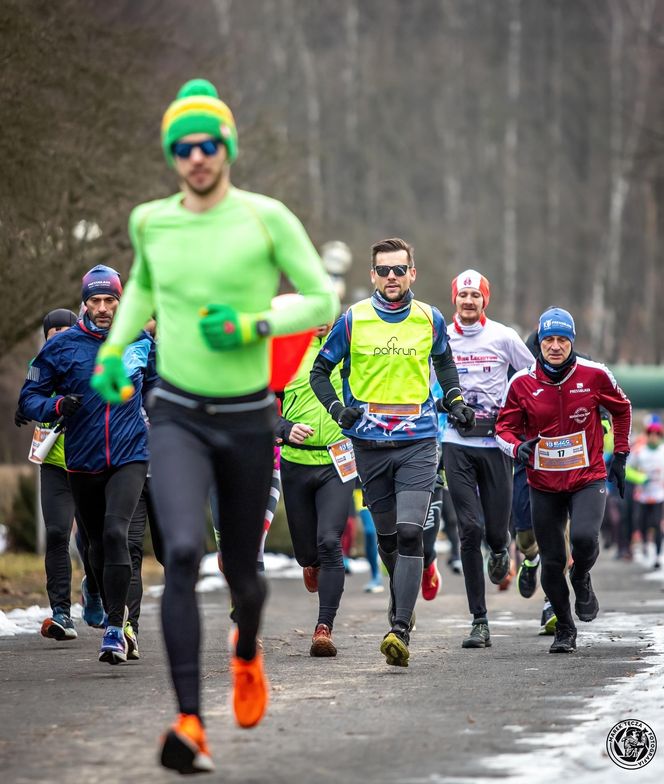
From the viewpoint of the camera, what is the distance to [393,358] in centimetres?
1005

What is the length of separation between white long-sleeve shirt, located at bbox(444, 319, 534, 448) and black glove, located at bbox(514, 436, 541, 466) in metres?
1.35

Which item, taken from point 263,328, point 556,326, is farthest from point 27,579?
point 263,328

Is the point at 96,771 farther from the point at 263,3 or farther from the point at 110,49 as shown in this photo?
the point at 263,3

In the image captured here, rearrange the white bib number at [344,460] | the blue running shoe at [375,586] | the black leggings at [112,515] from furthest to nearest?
1. the blue running shoe at [375,586]
2. the white bib number at [344,460]
3. the black leggings at [112,515]

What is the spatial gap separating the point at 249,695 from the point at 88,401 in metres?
3.77

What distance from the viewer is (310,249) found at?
22.3 feet

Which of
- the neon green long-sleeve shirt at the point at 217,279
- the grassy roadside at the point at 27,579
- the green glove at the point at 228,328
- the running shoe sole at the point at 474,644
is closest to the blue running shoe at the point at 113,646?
the running shoe sole at the point at 474,644

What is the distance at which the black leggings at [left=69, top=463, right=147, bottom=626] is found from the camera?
9.68 meters

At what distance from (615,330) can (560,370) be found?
6055 centimetres

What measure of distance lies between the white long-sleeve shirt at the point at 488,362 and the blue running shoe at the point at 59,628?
294cm

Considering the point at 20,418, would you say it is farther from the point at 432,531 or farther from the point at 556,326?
the point at 432,531

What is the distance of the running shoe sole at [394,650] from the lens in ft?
30.4

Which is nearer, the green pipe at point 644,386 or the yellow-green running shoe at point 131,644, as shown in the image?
the yellow-green running shoe at point 131,644

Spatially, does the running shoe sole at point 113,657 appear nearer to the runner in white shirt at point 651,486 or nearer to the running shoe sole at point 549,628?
the running shoe sole at point 549,628
